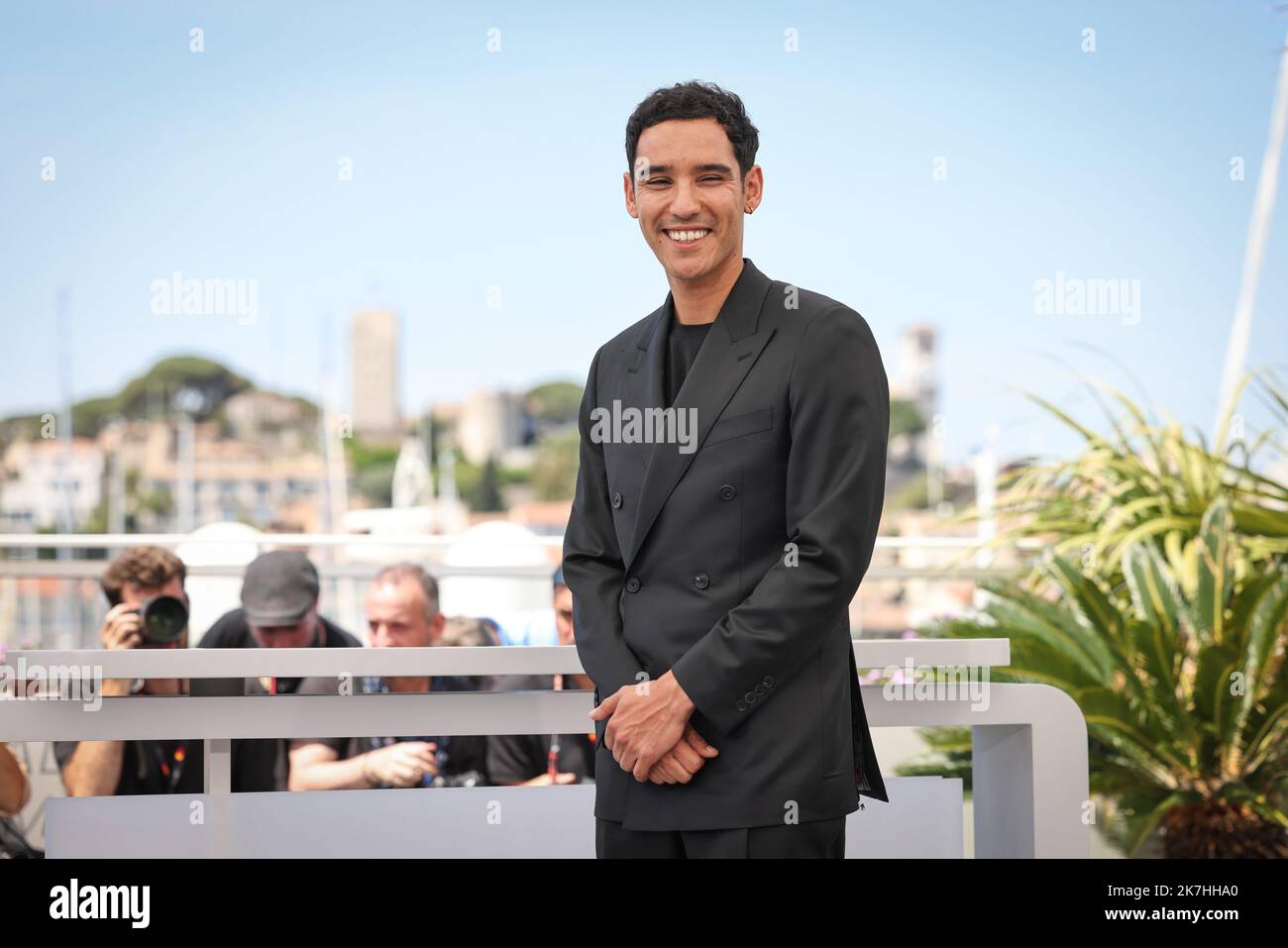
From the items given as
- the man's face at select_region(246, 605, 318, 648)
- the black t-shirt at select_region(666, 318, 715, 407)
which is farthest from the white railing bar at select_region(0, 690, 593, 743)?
the man's face at select_region(246, 605, 318, 648)

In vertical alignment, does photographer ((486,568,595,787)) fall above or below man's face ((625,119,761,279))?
below

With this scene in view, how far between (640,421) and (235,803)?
2.35 feet

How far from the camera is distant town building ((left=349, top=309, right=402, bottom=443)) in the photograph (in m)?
66.9

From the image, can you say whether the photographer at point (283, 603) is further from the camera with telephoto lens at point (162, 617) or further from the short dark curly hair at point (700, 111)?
the short dark curly hair at point (700, 111)

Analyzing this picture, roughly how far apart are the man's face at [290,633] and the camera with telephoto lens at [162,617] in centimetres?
82

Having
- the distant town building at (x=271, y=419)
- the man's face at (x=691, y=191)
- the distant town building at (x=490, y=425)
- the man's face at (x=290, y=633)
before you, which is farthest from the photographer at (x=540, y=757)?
the distant town building at (x=490, y=425)

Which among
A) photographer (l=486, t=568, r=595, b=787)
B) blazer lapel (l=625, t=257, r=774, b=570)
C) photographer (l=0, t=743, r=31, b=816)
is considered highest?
blazer lapel (l=625, t=257, r=774, b=570)

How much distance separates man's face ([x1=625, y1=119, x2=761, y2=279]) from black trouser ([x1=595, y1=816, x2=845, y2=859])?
0.57 m

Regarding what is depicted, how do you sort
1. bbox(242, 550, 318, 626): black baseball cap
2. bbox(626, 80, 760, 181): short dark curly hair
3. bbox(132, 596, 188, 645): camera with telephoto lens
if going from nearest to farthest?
bbox(626, 80, 760, 181): short dark curly hair
bbox(132, 596, 188, 645): camera with telephoto lens
bbox(242, 550, 318, 626): black baseball cap

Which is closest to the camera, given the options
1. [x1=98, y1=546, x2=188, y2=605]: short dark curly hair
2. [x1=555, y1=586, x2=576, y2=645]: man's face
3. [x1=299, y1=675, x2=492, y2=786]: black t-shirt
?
[x1=299, y1=675, x2=492, y2=786]: black t-shirt

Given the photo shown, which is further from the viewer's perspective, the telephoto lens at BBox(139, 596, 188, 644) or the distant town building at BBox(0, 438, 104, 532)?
the distant town building at BBox(0, 438, 104, 532)

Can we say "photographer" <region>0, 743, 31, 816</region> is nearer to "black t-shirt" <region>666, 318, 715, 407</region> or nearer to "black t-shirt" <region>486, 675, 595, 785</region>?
"black t-shirt" <region>486, 675, 595, 785</region>

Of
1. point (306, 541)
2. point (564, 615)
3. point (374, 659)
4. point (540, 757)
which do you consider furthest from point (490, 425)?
point (374, 659)

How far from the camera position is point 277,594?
3127 mm
